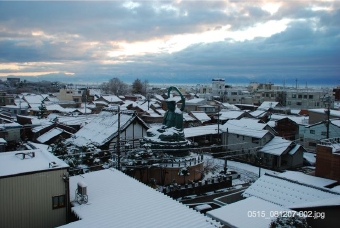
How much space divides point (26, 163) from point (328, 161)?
15.5m

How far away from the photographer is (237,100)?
81.8 metres

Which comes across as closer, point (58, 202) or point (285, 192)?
point (58, 202)

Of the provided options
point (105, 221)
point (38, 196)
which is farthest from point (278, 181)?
point (38, 196)

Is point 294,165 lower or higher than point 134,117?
lower

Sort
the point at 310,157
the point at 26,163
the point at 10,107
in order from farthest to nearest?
the point at 10,107, the point at 310,157, the point at 26,163

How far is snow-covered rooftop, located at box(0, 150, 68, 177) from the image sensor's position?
387 inches

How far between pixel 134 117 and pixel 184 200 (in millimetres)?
8475

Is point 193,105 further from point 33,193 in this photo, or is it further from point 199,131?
point 33,193

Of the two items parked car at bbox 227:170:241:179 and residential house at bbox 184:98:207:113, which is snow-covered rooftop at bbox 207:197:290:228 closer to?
parked car at bbox 227:170:241:179

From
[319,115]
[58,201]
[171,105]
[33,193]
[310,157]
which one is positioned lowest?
[310,157]

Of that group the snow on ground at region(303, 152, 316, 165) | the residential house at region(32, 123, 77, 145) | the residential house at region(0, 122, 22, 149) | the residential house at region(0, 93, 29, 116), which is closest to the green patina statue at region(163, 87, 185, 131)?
the residential house at region(32, 123, 77, 145)

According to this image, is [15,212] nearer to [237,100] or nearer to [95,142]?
[95,142]

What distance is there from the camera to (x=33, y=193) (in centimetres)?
987

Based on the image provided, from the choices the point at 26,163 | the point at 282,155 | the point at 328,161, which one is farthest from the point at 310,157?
the point at 26,163
